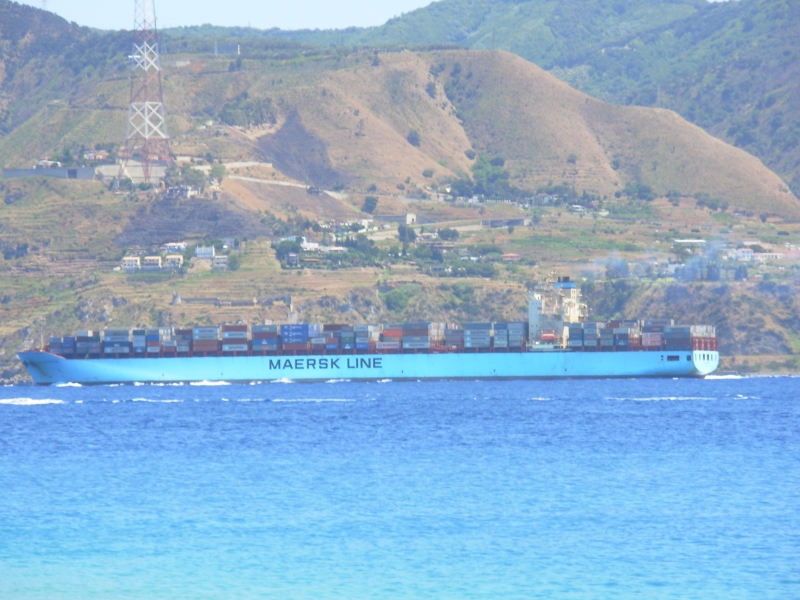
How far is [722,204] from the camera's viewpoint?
190125 millimetres

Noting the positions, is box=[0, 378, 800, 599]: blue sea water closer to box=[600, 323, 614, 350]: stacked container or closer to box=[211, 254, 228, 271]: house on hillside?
box=[600, 323, 614, 350]: stacked container

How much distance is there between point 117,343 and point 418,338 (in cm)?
1949

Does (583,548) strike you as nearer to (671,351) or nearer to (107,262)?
(671,351)

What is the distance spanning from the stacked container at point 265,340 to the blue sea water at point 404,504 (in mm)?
24604

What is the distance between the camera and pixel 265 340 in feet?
318

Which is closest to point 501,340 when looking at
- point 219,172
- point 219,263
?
point 219,263

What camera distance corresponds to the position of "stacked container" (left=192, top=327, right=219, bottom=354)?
319ft

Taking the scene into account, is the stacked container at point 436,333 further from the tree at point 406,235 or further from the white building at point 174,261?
the tree at point 406,235

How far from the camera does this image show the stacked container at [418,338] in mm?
95938

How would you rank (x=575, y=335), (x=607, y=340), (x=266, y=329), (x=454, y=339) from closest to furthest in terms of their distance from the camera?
1. (x=607, y=340)
2. (x=575, y=335)
3. (x=454, y=339)
4. (x=266, y=329)

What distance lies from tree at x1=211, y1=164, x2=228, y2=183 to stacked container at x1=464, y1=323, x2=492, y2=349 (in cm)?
7433

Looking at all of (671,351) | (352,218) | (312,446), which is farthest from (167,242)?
(312,446)

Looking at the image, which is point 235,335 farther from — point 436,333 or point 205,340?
point 436,333

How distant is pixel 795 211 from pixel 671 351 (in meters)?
100
